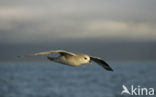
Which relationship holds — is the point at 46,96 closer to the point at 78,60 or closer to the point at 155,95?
the point at 155,95

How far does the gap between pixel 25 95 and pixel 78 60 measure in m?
50.4

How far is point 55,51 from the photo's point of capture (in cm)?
2050

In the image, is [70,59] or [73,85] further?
[73,85]

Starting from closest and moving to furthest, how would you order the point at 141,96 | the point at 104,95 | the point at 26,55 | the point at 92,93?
the point at 26,55
the point at 141,96
the point at 104,95
the point at 92,93

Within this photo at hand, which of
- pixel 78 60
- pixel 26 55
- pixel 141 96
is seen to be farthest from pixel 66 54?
pixel 141 96

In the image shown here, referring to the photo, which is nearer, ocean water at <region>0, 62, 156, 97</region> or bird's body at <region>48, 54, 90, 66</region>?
bird's body at <region>48, 54, 90, 66</region>

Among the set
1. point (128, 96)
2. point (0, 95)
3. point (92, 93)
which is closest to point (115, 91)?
point (92, 93)

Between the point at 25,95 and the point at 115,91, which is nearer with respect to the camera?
the point at 25,95

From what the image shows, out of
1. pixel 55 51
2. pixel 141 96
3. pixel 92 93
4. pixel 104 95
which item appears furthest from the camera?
pixel 92 93

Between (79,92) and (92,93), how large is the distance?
3.40 m

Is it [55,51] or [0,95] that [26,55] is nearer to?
[55,51]

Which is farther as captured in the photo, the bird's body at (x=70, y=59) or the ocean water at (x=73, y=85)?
the ocean water at (x=73, y=85)

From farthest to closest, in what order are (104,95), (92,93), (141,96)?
(92,93), (104,95), (141,96)

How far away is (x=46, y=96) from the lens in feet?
227
